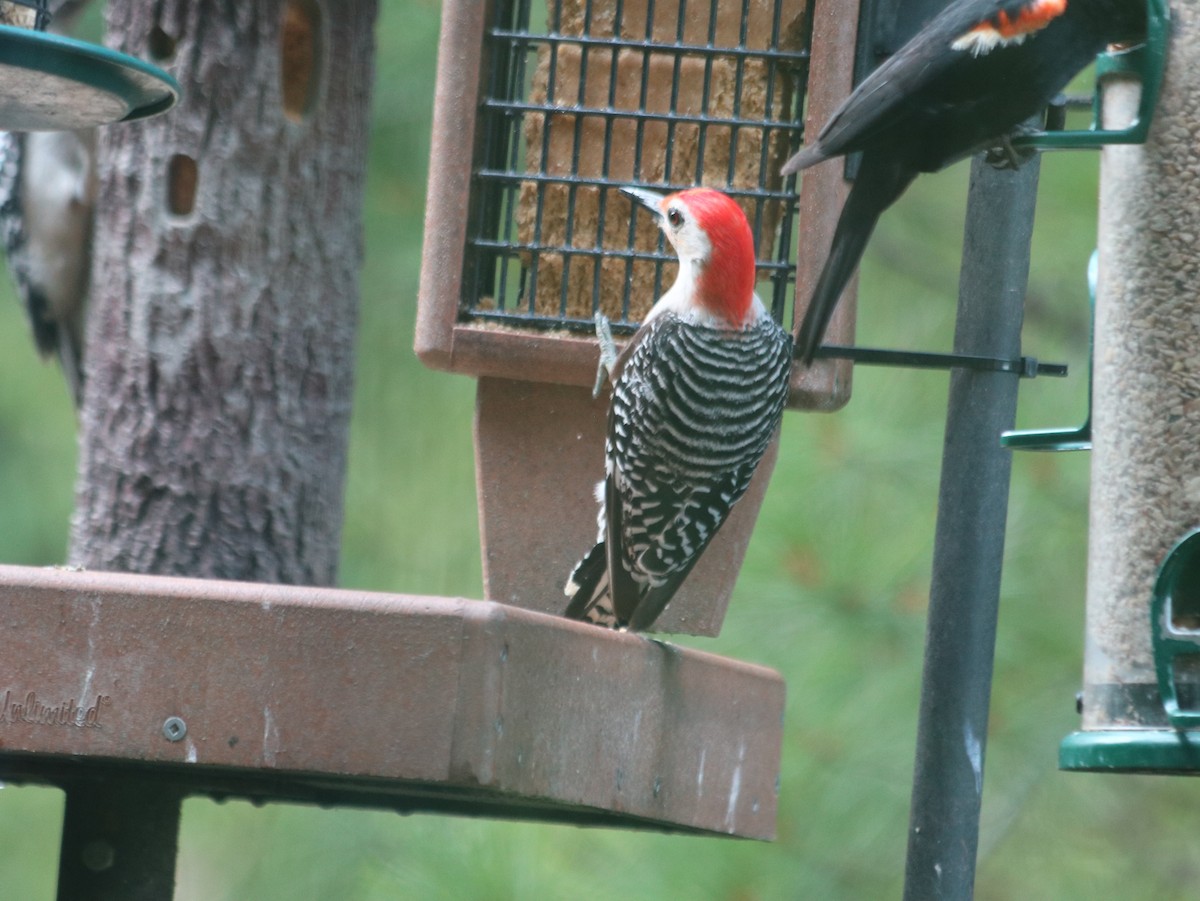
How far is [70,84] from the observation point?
1881 millimetres

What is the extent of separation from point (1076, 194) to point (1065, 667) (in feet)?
4.12

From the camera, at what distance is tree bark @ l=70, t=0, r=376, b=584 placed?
3.87 meters

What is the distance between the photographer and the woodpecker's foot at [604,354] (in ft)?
9.97

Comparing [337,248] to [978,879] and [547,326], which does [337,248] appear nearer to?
[547,326]

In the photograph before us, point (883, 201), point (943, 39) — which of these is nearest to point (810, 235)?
point (883, 201)

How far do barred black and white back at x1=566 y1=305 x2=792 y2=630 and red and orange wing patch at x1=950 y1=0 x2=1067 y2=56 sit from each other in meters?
0.74

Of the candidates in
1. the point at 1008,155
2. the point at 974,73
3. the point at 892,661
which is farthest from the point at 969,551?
the point at 892,661

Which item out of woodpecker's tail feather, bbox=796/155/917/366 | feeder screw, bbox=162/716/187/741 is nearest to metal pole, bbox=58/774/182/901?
feeder screw, bbox=162/716/187/741

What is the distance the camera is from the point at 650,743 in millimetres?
2451

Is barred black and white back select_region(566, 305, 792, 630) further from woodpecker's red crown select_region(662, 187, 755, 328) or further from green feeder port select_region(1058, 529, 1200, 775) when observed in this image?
green feeder port select_region(1058, 529, 1200, 775)

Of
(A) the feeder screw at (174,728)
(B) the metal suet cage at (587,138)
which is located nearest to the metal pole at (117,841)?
(A) the feeder screw at (174,728)

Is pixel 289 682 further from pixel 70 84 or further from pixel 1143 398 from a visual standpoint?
pixel 1143 398

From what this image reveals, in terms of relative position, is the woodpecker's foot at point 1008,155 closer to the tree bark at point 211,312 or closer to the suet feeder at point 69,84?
the suet feeder at point 69,84

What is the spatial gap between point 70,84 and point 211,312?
205 cm
